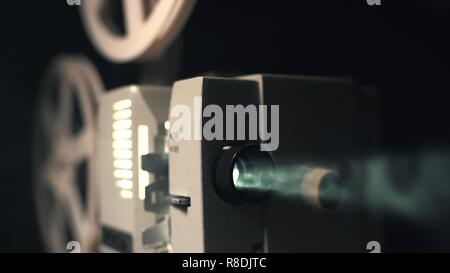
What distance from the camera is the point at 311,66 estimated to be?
141 cm

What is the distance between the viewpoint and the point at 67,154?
170 cm

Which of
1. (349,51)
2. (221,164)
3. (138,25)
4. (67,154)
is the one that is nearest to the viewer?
(221,164)

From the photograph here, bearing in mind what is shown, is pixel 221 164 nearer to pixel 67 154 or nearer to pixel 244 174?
pixel 244 174

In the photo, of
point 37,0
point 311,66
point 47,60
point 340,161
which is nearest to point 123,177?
point 340,161

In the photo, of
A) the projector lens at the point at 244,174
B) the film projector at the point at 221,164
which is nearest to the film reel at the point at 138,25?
the film projector at the point at 221,164

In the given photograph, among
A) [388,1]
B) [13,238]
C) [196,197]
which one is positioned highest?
[388,1]

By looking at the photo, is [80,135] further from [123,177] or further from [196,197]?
[196,197]

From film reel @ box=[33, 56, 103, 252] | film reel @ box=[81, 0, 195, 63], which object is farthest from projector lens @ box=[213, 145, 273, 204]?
film reel @ box=[33, 56, 103, 252]

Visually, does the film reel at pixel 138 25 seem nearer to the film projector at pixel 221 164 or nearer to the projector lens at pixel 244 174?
the film projector at pixel 221 164

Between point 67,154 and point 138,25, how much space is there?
2.31 ft

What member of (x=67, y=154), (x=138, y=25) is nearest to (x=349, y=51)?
(x=138, y=25)

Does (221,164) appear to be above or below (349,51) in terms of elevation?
below

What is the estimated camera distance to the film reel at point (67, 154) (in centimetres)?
148
